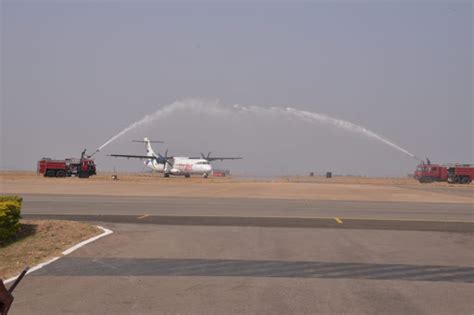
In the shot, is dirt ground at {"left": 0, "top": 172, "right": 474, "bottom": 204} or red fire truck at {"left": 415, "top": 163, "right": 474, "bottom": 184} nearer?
dirt ground at {"left": 0, "top": 172, "right": 474, "bottom": 204}

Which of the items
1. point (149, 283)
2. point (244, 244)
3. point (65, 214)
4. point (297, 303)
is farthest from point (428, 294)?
point (65, 214)

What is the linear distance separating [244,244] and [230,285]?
4954 mm

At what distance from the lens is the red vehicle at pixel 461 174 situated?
250 ft

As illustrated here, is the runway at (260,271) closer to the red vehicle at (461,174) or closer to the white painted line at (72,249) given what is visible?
the white painted line at (72,249)

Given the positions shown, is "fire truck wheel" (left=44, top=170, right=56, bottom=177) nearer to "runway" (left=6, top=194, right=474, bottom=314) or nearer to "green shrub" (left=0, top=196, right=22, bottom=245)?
"runway" (left=6, top=194, right=474, bottom=314)

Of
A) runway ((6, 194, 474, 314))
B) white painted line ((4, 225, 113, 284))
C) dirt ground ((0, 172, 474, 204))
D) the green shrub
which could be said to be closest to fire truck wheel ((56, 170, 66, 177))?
dirt ground ((0, 172, 474, 204))

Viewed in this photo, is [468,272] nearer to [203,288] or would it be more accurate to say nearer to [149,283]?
[203,288]

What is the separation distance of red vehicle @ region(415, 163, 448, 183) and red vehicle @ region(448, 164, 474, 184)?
3277 millimetres

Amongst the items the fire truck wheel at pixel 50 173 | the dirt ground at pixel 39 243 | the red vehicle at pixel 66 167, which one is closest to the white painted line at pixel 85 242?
the dirt ground at pixel 39 243

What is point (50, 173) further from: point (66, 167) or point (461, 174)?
point (461, 174)

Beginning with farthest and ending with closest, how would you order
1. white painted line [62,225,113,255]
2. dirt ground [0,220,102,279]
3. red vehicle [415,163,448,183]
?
red vehicle [415,163,448,183]
white painted line [62,225,113,255]
dirt ground [0,220,102,279]

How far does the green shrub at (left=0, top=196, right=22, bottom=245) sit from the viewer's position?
1405cm

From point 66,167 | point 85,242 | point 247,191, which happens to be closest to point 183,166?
point 66,167

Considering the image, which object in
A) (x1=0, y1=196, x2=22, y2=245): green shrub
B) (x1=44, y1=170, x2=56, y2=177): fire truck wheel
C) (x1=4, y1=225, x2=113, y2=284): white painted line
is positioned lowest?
(x1=4, y1=225, x2=113, y2=284): white painted line
